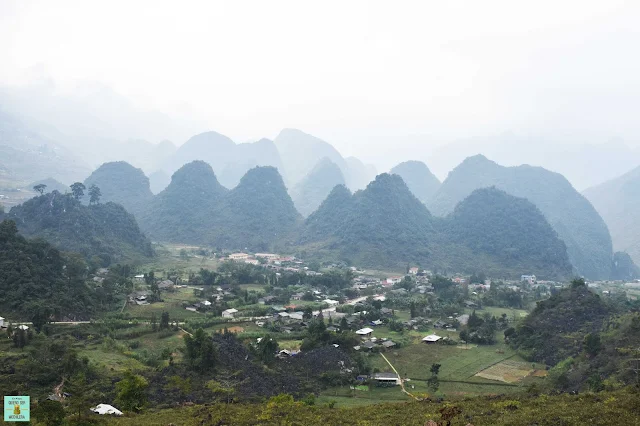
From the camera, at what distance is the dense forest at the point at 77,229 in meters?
54.2

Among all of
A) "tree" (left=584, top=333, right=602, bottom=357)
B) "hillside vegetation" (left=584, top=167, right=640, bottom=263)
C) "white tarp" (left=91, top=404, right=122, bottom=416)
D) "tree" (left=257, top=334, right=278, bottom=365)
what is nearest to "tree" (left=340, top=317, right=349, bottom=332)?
"tree" (left=257, top=334, right=278, bottom=365)

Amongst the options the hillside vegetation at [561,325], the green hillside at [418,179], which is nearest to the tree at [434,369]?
the hillside vegetation at [561,325]

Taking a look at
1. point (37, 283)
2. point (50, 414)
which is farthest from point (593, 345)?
point (37, 283)

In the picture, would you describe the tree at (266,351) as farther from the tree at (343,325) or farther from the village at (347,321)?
the tree at (343,325)

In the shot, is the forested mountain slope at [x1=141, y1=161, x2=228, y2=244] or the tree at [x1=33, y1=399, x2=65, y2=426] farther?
the forested mountain slope at [x1=141, y1=161, x2=228, y2=244]

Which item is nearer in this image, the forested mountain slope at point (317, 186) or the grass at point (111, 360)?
the grass at point (111, 360)

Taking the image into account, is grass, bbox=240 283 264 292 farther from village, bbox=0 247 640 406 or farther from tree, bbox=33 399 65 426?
tree, bbox=33 399 65 426

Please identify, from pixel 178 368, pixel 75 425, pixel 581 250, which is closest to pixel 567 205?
pixel 581 250

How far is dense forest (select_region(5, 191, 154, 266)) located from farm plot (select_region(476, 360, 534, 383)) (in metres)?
40.8

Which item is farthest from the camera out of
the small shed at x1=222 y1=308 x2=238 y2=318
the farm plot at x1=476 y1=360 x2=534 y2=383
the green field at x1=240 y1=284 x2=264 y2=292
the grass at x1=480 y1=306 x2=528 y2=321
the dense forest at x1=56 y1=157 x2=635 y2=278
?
the dense forest at x1=56 y1=157 x2=635 y2=278

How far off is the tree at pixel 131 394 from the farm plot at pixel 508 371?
58.8 ft

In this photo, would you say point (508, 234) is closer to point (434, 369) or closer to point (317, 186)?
point (434, 369)

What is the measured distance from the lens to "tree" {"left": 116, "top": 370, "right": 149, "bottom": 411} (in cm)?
1819

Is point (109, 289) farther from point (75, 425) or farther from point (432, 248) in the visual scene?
point (432, 248)
